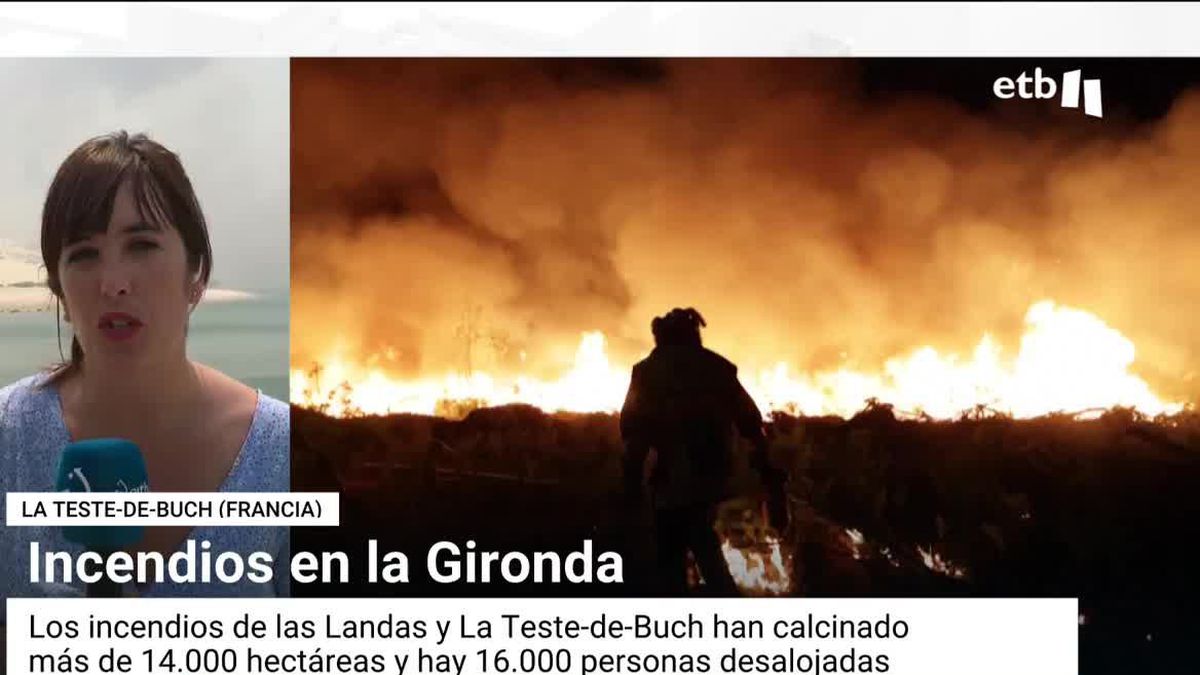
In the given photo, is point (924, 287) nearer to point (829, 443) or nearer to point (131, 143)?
point (829, 443)

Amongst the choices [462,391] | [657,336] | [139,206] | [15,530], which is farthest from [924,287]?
[15,530]

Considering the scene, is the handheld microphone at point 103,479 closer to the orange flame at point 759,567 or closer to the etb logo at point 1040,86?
the orange flame at point 759,567

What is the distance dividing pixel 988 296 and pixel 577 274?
1290 millimetres

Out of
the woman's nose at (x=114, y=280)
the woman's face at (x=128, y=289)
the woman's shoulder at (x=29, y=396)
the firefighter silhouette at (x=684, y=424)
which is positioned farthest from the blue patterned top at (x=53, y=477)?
the firefighter silhouette at (x=684, y=424)

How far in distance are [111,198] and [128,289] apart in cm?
28

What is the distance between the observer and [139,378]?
374cm

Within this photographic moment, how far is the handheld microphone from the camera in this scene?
12.2ft

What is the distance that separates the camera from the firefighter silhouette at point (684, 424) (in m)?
3.77

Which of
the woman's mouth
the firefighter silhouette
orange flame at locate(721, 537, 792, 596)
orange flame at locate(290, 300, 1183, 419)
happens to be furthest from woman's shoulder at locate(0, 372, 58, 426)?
orange flame at locate(721, 537, 792, 596)

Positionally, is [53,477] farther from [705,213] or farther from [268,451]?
[705,213]

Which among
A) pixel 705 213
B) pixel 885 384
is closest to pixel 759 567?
pixel 885 384

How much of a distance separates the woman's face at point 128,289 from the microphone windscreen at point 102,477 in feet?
0.93

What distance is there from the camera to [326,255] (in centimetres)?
376

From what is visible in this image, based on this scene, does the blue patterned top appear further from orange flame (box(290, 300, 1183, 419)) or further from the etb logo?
the etb logo
